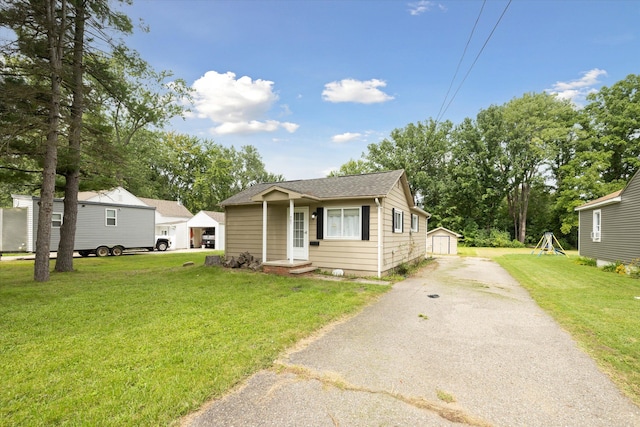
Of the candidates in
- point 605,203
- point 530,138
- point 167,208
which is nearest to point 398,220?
point 605,203

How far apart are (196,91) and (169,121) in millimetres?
2909

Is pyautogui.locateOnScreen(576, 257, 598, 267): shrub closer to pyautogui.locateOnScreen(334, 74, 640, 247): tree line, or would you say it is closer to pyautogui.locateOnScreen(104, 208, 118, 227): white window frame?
pyautogui.locateOnScreen(334, 74, 640, 247): tree line

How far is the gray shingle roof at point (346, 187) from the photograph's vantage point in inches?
375

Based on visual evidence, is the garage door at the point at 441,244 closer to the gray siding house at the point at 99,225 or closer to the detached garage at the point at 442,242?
the detached garage at the point at 442,242

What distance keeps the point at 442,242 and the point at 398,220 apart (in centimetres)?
1155

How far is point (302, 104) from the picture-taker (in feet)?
60.2

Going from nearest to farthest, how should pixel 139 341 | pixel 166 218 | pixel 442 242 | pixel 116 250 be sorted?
pixel 139 341 < pixel 116 250 < pixel 442 242 < pixel 166 218

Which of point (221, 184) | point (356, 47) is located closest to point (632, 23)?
point (356, 47)

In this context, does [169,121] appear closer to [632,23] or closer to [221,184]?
[221,184]

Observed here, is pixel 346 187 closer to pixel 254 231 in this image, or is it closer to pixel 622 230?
pixel 254 231

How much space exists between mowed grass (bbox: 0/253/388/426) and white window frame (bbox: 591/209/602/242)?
40.1ft

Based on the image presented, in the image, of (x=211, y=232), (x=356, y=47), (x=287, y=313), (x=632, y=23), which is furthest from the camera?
(x=211, y=232)

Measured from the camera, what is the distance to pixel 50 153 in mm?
8359

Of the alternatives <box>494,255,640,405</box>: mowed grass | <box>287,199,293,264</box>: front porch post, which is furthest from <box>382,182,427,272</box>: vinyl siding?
<box>494,255,640,405</box>: mowed grass
